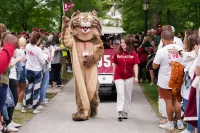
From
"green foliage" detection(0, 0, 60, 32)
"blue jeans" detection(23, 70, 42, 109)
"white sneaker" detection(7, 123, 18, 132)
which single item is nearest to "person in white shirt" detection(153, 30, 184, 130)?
"white sneaker" detection(7, 123, 18, 132)

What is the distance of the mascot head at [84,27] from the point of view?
1112 cm

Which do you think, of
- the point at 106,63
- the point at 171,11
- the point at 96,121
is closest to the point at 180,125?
the point at 96,121

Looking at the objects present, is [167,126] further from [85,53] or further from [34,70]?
[34,70]

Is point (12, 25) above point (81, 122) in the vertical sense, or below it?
above

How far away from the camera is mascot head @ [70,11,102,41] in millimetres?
11117

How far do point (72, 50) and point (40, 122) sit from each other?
6.30 feet

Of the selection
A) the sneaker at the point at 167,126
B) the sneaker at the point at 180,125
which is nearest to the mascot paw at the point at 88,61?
the sneaker at the point at 167,126

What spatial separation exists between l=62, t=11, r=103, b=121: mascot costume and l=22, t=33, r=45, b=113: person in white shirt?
950 millimetres

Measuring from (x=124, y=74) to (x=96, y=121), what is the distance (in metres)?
1.29

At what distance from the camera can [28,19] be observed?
106ft

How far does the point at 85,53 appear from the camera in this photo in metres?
11.0

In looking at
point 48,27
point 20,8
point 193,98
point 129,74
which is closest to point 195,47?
point 193,98

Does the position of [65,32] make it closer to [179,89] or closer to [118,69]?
[118,69]

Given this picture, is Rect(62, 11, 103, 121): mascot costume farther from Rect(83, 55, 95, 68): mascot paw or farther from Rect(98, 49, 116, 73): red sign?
Rect(98, 49, 116, 73): red sign
